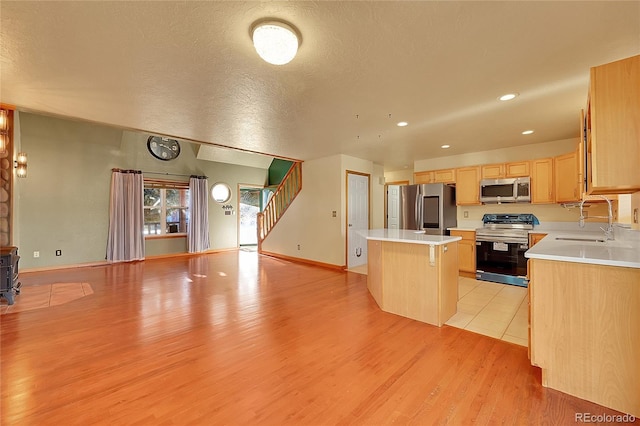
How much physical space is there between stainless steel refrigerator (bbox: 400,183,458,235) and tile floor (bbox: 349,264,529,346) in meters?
1.31

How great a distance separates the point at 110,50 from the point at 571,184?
227 inches

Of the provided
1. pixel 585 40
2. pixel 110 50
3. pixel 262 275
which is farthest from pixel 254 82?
pixel 262 275

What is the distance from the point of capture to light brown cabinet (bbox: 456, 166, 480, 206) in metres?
4.95

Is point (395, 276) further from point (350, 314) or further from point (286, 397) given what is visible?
point (286, 397)

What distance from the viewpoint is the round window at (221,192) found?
7.98m

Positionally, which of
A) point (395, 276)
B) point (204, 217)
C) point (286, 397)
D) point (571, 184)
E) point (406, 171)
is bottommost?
point (286, 397)

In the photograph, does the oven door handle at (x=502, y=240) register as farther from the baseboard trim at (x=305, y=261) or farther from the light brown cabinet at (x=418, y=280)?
the baseboard trim at (x=305, y=261)

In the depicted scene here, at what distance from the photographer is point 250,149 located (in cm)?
501

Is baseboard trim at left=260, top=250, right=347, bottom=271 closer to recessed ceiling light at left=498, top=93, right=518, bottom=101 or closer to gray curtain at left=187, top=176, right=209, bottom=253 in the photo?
gray curtain at left=187, top=176, right=209, bottom=253

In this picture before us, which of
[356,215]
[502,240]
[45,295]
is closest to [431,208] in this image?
[502,240]

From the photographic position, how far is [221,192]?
8234mm

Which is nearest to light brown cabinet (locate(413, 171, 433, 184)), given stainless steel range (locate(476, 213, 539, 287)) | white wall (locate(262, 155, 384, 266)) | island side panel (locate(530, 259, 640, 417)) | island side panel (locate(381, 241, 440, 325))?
white wall (locate(262, 155, 384, 266))

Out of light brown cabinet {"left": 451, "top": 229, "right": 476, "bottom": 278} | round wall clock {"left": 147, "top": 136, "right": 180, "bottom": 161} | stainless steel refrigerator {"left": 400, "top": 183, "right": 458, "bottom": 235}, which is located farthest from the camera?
round wall clock {"left": 147, "top": 136, "right": 180, "bottom": 161}

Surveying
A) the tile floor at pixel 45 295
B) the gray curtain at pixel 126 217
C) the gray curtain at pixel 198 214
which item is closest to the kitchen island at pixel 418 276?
the tile floor at pixel 45 295
